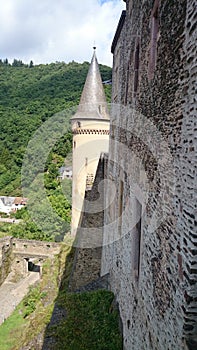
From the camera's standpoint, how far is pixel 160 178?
4.05m

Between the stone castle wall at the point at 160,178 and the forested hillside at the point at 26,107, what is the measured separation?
43.5 metres

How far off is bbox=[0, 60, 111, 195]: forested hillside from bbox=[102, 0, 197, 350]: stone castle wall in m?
43.5

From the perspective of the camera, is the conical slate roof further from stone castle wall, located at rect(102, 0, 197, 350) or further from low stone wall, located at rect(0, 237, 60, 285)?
low stone wall, located at rect(0, 237, 60, 285)

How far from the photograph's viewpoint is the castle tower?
1578 cm

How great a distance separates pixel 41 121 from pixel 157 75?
189ft

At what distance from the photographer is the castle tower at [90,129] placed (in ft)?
51.8

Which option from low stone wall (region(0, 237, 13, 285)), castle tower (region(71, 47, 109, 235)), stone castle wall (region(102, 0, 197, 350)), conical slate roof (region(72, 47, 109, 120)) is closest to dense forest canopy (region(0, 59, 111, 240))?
low stone wall (region(0, 237, 13, 285))

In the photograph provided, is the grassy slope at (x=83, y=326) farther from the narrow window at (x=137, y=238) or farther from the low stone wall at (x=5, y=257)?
the low stone wall at (x=5, y=257)

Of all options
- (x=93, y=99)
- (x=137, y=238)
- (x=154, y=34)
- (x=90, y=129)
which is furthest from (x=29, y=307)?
(x=154, y=34)

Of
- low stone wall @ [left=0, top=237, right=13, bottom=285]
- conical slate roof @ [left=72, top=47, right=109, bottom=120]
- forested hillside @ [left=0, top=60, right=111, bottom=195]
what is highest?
forested hillside @ [left=0, top=60, right=111, bottom=195]

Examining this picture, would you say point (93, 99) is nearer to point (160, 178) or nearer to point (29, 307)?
point (29, 307)

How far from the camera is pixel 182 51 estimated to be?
10.5 ft

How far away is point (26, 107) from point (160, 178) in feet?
209

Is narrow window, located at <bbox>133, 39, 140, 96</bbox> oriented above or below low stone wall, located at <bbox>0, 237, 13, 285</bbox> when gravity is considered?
above
